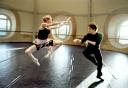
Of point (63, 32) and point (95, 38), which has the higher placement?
point (63, 32)

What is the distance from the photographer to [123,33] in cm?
1116

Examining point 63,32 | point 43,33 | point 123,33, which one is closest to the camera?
point 43,33

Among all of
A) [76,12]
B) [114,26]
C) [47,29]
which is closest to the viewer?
[47,29]

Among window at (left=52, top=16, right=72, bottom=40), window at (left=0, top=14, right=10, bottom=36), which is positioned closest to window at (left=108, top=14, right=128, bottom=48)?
window at (left=52, top=16, right=72, bottom=40)

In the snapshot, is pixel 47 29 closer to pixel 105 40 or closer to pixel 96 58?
pixel 96 58

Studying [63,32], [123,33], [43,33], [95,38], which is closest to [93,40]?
[95,38]

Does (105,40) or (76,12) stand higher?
(76,12)

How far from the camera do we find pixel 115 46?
11.5m

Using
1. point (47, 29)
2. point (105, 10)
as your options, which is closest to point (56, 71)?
point (47, 29)

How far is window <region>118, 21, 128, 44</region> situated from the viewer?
10.9 meters

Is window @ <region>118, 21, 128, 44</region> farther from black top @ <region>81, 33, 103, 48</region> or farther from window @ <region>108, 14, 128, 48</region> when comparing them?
black top @ <region>81, 33, 103, 48</region>

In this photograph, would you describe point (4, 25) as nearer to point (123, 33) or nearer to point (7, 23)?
point (7, 23)

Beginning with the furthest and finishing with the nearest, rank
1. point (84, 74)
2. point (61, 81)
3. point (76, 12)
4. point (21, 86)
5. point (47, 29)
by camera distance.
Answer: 1. point (76, 12)
2. point (84, 74)
3. point (47, 29)
4. point (61, 81)
5. point (21, 86)

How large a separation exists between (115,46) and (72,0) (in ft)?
14.1
